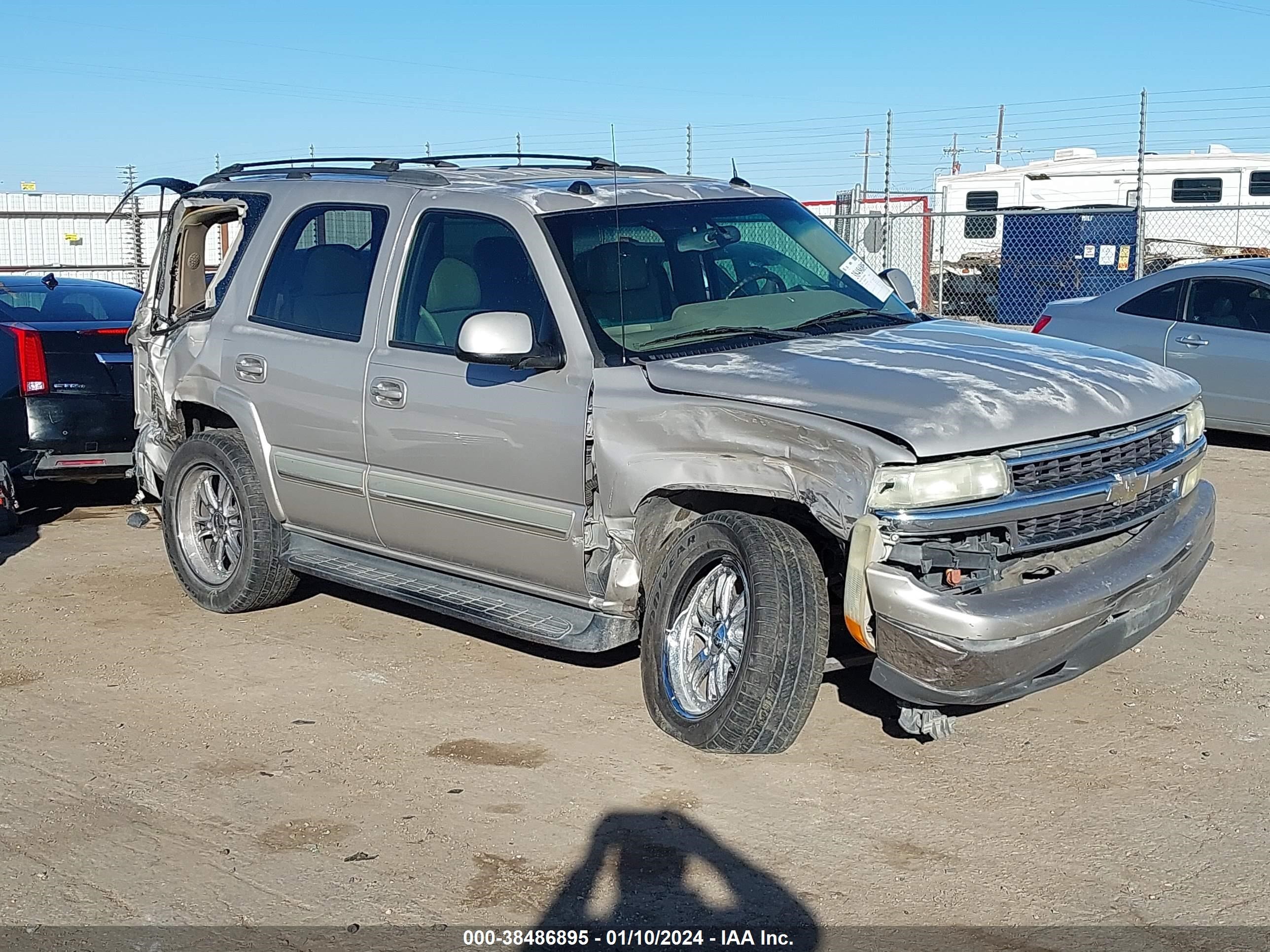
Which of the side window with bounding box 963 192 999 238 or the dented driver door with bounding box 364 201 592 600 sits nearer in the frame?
the dented driver door with bounding box 364 201 592 600

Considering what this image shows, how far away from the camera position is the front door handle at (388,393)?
587 centimetres

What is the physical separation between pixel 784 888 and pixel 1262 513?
6211 mm

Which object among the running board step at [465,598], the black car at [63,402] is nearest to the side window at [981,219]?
the black car at [63,402]

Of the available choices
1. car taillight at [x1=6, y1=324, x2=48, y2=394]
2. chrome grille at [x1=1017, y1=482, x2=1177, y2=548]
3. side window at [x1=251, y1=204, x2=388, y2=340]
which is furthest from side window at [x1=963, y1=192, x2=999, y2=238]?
chrome grille at [x1=1017, y1=482, x2=1177, y2=548]

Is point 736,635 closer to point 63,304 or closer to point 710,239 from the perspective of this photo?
point 710,239

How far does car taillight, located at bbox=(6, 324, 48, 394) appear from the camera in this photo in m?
8.91

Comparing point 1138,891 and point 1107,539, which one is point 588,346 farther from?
point 1138,891

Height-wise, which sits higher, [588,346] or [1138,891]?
[588,346]

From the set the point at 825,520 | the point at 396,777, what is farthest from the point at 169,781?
the point at 825,520

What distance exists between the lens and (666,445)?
4.96 metres

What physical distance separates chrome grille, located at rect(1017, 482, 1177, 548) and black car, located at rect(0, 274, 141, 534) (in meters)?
6.40

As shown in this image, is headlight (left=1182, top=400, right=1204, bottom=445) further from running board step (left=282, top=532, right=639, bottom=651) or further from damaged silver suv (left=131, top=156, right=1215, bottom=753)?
running board step (left=282, top=532, right=639, bottom=651)

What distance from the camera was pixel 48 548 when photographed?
8.70 meters

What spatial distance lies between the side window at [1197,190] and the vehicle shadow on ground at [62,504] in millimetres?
19243
